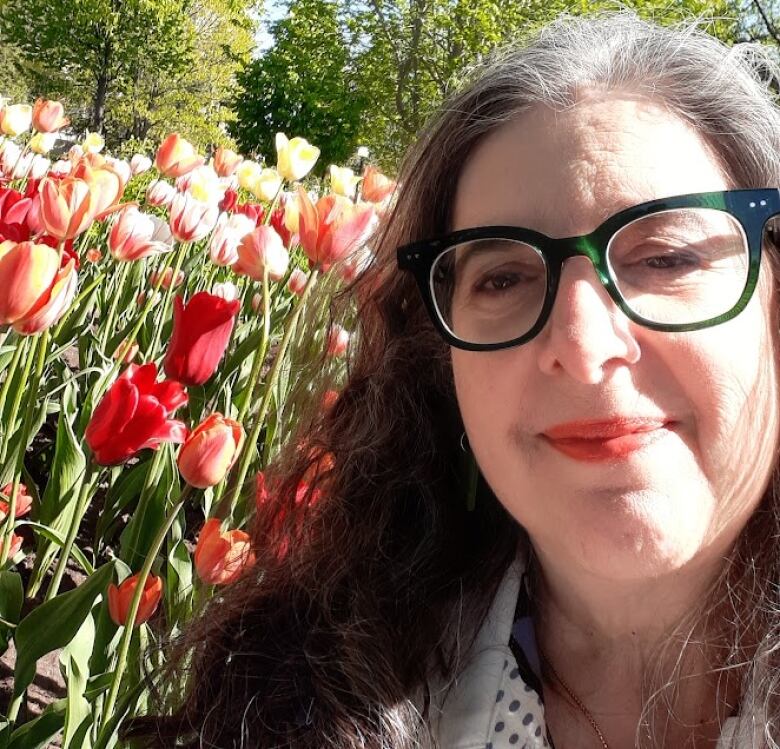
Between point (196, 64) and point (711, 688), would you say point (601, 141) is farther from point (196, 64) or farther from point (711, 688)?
point (196, 64)

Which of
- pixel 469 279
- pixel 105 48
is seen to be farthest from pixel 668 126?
pixel 105 48

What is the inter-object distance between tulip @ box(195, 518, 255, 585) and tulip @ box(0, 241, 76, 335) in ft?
1.37

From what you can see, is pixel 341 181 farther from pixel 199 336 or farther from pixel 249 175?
pixel 199 336

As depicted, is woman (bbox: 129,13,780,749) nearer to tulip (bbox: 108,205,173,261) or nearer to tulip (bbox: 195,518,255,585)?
tulip (bbox: 195,518,255,585)

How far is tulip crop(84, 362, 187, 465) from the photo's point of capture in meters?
1.39

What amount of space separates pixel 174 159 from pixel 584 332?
254 centimetres

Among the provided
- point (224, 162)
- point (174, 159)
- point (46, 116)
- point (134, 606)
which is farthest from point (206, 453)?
point (46, 116)

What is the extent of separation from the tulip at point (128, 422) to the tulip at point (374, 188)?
1.43 metres

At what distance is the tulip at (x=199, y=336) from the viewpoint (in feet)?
4.96

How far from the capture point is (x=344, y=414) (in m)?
1.48

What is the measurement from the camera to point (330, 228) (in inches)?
69.3

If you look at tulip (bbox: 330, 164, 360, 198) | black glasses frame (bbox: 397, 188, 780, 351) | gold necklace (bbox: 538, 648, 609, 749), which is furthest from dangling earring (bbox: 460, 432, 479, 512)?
tulip (bbox: 330, 164, 360, 198)

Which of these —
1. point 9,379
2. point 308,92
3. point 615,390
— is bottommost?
point 9,379

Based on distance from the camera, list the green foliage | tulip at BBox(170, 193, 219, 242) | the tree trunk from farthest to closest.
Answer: the tree trunk, the green foliage, tulip at BBox(170, 193, 219, 242)
